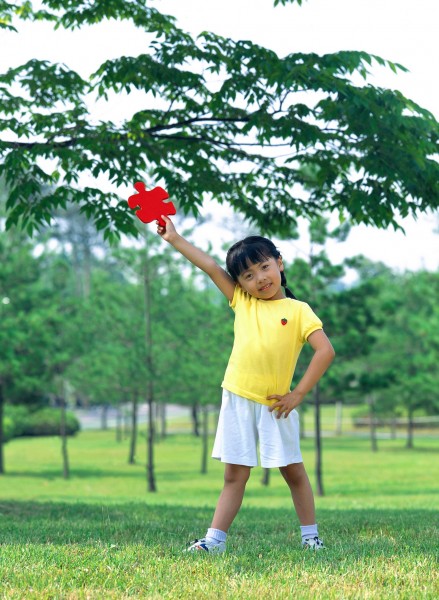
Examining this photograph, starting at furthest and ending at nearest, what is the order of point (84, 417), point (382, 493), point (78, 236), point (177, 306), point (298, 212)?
point (78, 236) → point (84, 417) → point (177, 306) → point (382, 493) → point (298, 212)

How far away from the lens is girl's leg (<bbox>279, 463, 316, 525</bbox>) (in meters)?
5.35

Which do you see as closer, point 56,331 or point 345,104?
point 345,104

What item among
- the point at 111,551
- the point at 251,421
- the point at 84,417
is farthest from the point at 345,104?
the point at 84,417

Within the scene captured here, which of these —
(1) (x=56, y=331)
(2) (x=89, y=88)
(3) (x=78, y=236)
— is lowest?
(1) (x=56, y=331)

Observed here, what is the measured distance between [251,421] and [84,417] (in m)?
65.7

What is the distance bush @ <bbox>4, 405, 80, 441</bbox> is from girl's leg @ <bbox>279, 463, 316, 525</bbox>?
37.1 m

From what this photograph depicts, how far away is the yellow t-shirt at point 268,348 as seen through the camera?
5188 mm

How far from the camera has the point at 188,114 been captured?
9242 mm

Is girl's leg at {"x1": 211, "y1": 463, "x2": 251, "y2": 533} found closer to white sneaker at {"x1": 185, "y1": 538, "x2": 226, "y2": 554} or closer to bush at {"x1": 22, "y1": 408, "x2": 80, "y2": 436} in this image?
white sneaker at {"x1": 185, "y1": 538, "x2": 226, "y2": 554}

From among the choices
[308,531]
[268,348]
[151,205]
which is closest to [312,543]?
[308,531]

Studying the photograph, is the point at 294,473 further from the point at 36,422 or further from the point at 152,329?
the point at 36,422

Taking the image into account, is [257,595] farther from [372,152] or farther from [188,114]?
[188,114]

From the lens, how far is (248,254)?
17.4 ft

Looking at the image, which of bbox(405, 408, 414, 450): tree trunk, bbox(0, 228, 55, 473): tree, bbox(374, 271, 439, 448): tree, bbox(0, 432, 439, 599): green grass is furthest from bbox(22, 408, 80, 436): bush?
bbox(0, 432, 439, 599): green grass
